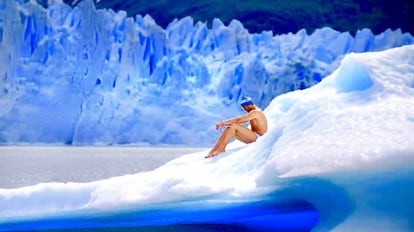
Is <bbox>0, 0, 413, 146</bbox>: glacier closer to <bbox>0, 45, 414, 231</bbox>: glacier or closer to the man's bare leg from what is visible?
the man's bare leg

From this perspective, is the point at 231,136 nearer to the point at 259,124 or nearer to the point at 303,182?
the point at 259,124

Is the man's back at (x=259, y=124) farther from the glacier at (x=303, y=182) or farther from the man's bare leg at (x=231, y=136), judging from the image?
the glacier at (x=303, y=182)

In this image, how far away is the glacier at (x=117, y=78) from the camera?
17.2 m

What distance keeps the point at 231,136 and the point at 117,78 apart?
14.2 meters

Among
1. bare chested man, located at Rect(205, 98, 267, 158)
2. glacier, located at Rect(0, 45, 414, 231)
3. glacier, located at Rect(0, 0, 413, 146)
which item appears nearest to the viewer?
glacier, located at Rect(0, 45, 414, 231)

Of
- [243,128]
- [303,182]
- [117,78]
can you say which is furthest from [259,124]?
[117,78]

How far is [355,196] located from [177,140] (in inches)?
596

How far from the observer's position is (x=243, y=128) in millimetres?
4016

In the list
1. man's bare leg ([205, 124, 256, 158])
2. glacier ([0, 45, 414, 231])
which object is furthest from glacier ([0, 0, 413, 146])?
glacier ([0, 45, 414, 231])

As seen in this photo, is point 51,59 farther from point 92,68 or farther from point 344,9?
point 344,9

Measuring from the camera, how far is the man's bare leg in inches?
154

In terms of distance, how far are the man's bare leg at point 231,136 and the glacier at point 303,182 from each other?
0.34 ft

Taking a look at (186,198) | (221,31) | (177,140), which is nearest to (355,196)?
(186,198)

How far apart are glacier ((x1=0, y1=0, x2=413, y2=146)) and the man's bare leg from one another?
13.6 m
